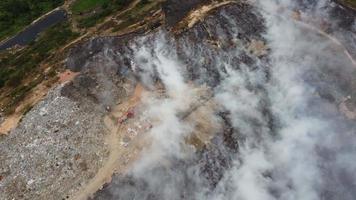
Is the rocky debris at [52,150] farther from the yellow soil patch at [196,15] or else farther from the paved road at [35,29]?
the paved road at [35,29]

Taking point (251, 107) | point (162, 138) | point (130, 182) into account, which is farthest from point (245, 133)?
point (130, 182)

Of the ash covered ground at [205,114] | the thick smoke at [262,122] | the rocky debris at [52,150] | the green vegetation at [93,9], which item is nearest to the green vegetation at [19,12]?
the green vegetation at [93,9]

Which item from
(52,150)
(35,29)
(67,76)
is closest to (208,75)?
(67,76)

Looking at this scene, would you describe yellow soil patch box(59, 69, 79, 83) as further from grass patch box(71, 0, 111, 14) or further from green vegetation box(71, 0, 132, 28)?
grass patch box(71, 0, 111, 14)

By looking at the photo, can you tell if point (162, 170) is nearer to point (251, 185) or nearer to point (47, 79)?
point (251, 185)

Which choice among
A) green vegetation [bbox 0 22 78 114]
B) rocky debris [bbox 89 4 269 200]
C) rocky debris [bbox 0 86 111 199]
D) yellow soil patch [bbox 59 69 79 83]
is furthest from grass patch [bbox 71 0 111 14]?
rocky debris [bbox 0 86 111 199]

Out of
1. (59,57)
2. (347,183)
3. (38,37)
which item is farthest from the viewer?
(38,37)
